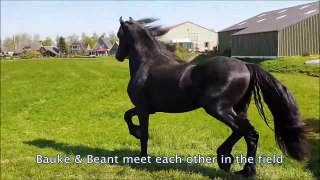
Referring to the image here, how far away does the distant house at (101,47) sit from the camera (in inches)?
171

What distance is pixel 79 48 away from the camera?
A: 4309 mm

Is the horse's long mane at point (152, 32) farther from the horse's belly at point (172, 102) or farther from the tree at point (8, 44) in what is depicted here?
the tree at point (8, 44)

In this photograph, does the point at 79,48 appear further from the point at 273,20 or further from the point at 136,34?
the point at 273,20

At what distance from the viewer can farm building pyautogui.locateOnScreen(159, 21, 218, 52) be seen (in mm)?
4496

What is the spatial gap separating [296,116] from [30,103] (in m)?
11.7

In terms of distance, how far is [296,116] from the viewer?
4465 mm

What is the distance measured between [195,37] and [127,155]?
2735mm

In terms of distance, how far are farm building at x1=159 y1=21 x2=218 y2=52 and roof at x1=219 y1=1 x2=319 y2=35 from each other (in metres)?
0.21

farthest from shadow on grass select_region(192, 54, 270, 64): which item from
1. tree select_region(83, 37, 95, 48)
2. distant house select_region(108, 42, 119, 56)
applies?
tree select_region(83, 37, 95, 48)

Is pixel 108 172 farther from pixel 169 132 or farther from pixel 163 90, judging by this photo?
pixel 169 132

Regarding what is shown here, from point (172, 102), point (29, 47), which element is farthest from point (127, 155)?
point (29, 47)

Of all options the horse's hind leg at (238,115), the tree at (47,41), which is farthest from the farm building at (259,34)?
the tree at (47,41)

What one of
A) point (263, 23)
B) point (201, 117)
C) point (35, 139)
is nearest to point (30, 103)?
point (35, 139)

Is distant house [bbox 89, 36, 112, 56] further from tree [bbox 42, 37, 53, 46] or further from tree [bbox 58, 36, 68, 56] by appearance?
tree [bbox 42, 37, 53, 46]
